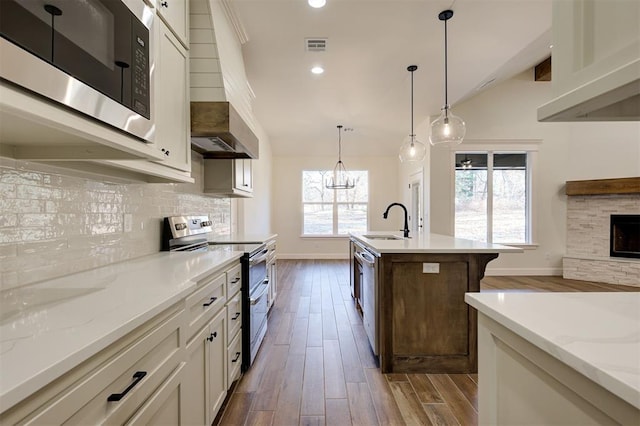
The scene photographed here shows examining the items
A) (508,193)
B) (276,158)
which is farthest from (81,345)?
(276,158)

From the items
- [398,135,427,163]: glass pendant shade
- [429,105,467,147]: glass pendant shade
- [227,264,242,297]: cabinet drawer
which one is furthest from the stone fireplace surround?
[227,264,242,297]: cabinet drawer

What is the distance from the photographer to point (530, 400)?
2.42 feet

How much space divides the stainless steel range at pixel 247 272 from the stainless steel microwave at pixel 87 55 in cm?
119

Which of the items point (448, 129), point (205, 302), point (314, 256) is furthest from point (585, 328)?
point (314, 256)

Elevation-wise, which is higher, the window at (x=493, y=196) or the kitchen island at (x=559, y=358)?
the window at (x=493, y=196)

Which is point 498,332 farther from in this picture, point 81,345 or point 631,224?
point 631,224

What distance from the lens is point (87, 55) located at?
3.03ft

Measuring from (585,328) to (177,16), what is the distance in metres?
2.32

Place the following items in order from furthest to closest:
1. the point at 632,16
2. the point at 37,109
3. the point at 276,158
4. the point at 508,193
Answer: the point at 276,158
the point at 508,193
the point at 37,109
the point at 632,16

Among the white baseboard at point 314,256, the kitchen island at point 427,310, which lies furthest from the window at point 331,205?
the kitchen island at point 427,310

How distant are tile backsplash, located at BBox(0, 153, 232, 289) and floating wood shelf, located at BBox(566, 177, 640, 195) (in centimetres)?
642

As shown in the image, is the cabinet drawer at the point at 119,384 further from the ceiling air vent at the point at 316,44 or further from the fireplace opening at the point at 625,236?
the fireplace opening at the point at 625,236

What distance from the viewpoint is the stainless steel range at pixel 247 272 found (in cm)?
222

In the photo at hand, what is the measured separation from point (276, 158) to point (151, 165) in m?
6.27
